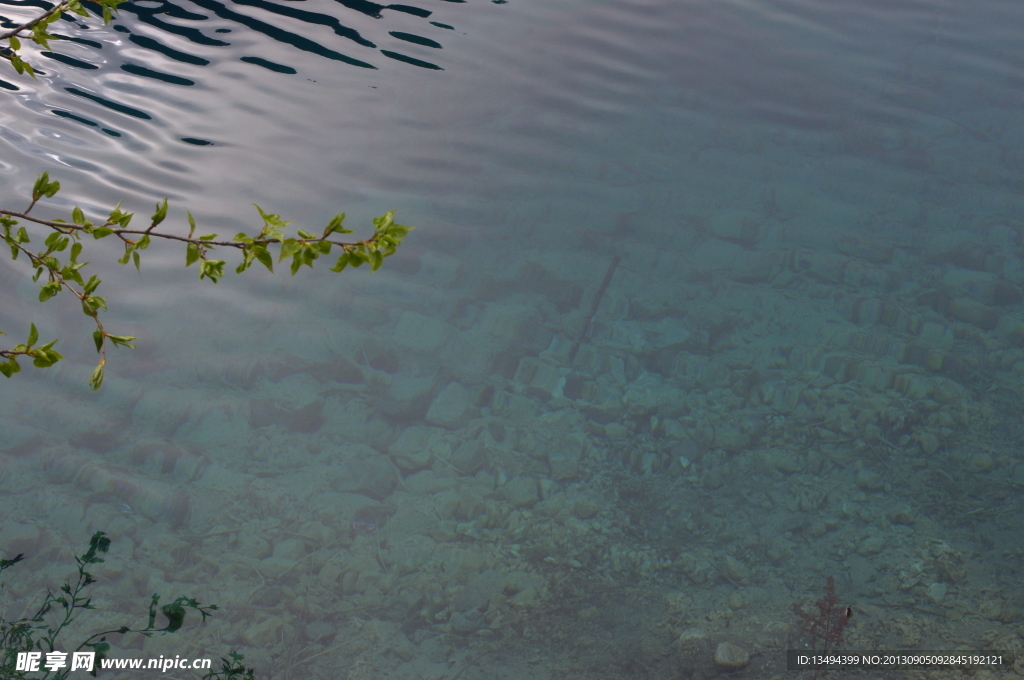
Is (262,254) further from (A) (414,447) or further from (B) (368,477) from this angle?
(A) (414,447)

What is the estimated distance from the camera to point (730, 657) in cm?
440

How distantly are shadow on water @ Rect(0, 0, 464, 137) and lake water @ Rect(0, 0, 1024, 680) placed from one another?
7cm

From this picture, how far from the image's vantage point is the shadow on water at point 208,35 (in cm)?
809

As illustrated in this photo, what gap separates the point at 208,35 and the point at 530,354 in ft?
20.8

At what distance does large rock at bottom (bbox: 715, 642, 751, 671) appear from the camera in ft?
14.3

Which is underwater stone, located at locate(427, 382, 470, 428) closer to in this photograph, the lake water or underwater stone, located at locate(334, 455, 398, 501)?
the lake water

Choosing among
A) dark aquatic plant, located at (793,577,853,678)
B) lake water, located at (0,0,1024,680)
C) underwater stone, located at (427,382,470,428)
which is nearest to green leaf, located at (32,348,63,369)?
lake water, located at (0,0,1024,680)

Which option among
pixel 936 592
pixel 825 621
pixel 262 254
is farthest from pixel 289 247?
pixel 936 592

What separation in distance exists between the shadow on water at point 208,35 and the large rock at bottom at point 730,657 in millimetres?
7113

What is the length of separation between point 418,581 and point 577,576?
110cm

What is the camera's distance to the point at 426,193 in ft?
23.7

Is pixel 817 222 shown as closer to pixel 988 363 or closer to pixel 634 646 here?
pixel 988 363

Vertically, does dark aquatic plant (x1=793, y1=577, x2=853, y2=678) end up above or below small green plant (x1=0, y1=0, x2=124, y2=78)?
below

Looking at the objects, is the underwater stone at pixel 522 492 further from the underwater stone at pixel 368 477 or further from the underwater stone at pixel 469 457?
the underwater stone at pixel 368 477
